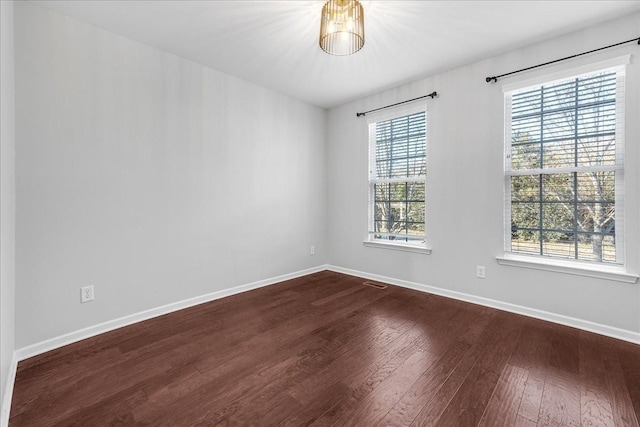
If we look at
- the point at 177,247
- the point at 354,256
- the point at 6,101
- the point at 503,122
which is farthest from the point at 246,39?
the point at 354,256

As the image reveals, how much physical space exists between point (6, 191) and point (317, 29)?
96.5 inches

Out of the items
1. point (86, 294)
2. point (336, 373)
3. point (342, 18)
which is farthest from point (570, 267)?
point (86, 294)

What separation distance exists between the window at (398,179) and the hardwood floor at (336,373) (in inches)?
50.8

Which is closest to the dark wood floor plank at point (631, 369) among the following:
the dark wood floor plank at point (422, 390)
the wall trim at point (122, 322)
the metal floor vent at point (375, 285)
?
the dark wood floor plank at point (422, 390)

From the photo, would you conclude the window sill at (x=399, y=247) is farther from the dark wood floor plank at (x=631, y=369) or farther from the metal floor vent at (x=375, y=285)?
the dark wood floor plank at (x=631, y=369)

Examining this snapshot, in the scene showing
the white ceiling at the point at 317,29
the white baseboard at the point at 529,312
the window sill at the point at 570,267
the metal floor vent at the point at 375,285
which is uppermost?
the white ceiling at the point at 317,29

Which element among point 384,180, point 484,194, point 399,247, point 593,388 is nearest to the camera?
point 593,388

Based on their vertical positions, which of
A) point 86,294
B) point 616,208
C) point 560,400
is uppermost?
point 616,208

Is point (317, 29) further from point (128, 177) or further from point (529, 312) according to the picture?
point (529, 312)

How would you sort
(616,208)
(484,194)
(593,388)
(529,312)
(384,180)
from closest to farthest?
(593,388) → (616,208) → (529,312) → (484,194) → (384,180)

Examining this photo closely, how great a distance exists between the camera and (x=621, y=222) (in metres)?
2.34

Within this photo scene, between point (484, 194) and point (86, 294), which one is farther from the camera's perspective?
point (484, 194)

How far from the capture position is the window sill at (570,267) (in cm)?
231

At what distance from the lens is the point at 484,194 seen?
301 cm
